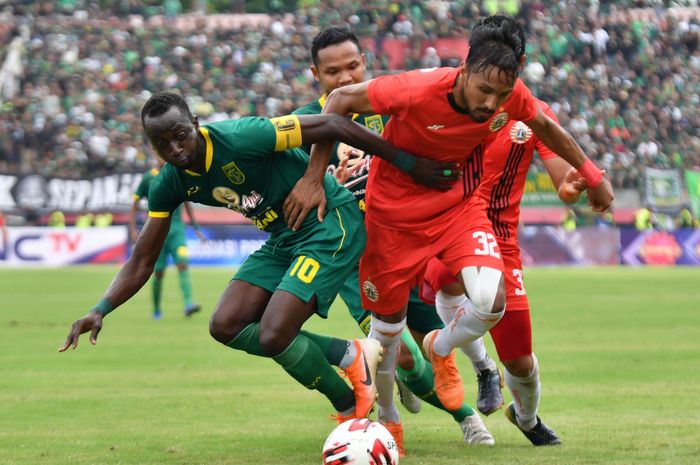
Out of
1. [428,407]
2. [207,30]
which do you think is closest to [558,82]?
[207,30]

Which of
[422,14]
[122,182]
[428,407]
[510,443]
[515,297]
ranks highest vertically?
[515,297]

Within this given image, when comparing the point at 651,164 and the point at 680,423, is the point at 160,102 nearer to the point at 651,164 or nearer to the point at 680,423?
the point at 680,423

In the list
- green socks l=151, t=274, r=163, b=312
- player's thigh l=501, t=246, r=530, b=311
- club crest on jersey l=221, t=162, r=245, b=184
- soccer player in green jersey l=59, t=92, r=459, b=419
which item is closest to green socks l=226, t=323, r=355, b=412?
soccer player in green jersey l=59, t=92, r=459, b=419

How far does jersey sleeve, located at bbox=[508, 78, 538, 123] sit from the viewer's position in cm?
648

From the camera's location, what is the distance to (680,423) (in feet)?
26.2

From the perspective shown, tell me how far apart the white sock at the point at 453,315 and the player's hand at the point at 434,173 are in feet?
3.38

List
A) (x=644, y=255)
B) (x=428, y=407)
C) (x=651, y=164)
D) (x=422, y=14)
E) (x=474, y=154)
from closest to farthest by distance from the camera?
(x=474, y=154), (x=428, y=407), (x=644, y=255), (x=651, y=164), (x=422, y=14)

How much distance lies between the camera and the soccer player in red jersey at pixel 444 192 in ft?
20.6

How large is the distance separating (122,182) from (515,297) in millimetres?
27043

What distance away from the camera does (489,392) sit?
7473mm

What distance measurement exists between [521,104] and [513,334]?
1.53m

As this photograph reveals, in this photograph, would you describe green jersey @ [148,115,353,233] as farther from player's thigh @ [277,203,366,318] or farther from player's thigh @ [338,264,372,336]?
player's thigh @ [338,264,372,336]

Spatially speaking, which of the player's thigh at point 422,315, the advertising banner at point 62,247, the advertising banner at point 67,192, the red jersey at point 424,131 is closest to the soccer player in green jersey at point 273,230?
the red jersey at point 424,131

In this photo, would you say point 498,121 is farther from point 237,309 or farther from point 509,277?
point 237,309
